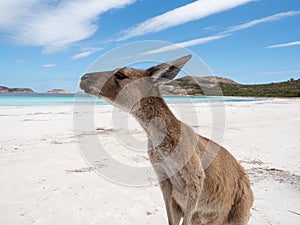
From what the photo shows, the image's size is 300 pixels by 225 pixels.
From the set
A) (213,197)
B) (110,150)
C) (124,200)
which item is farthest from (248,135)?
(213,197)

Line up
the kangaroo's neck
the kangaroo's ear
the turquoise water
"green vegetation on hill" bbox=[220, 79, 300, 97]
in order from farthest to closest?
1. "green vegetation on hill" bbox=[220, 79, 300, 97]
2. the turquoise water
3. the kangaroo's neck
4. the kangaroo's ear

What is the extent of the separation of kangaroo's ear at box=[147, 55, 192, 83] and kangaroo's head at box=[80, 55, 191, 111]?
32 mm

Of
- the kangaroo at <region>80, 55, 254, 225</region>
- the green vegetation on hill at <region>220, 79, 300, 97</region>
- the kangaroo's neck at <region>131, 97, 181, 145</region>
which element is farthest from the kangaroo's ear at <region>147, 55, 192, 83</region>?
the green vegetation on hill at <region>220, 79, 300, 97</region>

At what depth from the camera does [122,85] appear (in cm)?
335

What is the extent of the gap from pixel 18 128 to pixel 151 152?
11.2 m

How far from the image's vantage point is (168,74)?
2955 mm

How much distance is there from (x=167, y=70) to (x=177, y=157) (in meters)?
0.95

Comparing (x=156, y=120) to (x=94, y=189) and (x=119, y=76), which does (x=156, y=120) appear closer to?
(x=119, y=76)

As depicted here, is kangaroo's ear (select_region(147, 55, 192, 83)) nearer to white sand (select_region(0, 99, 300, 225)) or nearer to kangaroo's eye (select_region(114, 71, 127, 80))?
kangaroo's eye (select_region(114, 71, 127, 80))

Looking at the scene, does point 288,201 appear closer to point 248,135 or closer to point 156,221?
point 156,221

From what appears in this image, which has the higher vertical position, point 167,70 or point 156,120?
point 167,70

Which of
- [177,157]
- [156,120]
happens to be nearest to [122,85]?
[156,120]

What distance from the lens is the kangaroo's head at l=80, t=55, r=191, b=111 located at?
10.8 feet

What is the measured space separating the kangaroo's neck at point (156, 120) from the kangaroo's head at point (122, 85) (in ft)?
0.31
